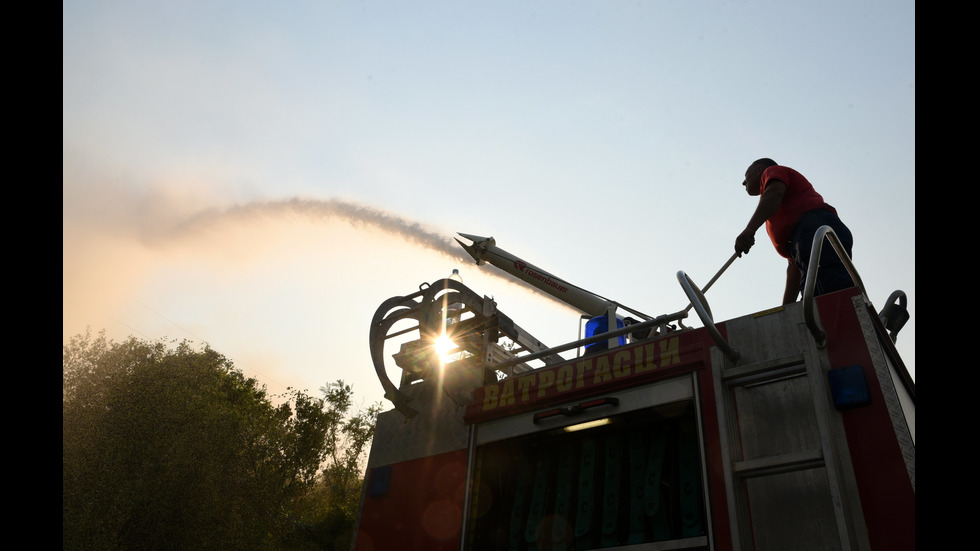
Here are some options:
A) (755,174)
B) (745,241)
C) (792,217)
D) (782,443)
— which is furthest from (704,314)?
(755,174)

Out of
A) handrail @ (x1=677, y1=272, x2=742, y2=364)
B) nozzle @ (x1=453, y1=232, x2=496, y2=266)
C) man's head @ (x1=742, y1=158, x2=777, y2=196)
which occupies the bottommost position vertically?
handrail @ (x1=677, y1=272, x2=742, y2=364)

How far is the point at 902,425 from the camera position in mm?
3934

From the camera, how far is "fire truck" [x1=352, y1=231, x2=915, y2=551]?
13.2 ft

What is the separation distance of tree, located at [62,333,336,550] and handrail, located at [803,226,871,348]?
21.2m

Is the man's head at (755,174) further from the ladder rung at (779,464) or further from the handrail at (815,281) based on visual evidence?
the ladder rung at (779,464)

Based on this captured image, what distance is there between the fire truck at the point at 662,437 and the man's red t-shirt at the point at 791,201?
0.43m

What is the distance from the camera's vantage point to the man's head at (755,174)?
697cm

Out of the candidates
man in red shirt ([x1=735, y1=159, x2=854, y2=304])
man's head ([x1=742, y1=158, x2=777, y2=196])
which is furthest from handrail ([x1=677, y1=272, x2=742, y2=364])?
man's head ([x1=742, y1=158, x2=777, y2=196])

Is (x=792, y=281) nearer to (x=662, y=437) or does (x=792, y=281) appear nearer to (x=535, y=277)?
(x=662, y=437)

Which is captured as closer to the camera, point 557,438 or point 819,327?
point 819,327

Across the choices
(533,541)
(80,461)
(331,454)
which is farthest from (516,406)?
(331,454)

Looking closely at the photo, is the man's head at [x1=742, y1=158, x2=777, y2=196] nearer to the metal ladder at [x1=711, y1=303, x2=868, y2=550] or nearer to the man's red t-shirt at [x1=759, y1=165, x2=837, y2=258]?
the man's red t-shirt at [x1=759, y1=165, x2=837, y2=258]
